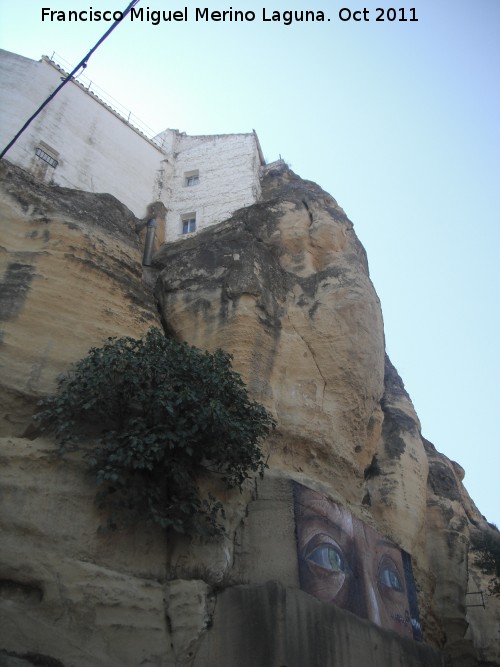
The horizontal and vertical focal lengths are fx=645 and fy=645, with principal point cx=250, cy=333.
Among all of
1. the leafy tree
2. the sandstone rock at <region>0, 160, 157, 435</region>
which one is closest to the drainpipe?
the sandstone rock at <region>0, 160, 157, 435</region>

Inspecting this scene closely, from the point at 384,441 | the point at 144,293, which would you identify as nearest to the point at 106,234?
the point at 144,293

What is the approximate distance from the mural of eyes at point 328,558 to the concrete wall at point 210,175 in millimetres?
9746

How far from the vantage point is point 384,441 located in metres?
14.9

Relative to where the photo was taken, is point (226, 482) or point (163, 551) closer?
point (163, 551)

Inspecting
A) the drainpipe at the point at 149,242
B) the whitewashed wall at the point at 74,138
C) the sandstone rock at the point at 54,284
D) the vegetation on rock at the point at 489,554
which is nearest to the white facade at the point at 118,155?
the whitewashed wall at the point at 74,138

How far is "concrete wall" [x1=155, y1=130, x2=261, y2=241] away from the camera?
58.7 ft

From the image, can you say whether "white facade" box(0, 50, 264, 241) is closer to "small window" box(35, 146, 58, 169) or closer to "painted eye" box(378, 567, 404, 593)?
"small window" box(35, 146, 58, 169)

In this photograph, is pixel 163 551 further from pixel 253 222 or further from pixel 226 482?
pixel 253 222

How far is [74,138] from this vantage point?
1673cm

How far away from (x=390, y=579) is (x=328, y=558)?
6.64 feet

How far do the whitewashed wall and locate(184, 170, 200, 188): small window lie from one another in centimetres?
87

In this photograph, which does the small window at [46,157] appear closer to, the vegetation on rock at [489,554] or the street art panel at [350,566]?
the street art panel at [350,566]

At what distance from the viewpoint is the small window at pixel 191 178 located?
19.2m

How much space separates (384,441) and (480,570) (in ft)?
19.1
